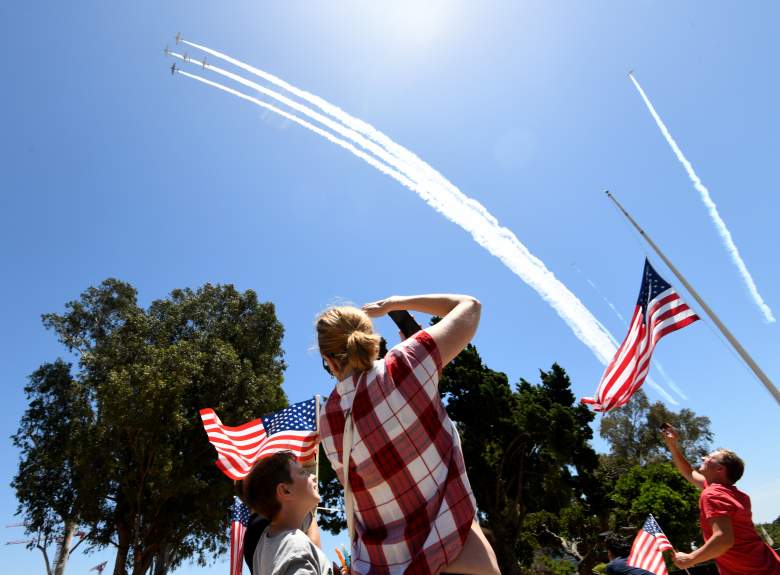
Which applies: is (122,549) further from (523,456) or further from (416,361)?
(416,361)

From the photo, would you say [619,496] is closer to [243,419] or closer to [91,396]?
[243,419]

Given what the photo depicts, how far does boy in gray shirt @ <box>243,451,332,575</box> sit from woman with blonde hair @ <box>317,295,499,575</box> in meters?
0.65

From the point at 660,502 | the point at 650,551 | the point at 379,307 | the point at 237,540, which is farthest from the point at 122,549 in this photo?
the point at 660,502

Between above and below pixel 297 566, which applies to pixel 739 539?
below

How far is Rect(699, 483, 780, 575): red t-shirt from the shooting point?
3.99m

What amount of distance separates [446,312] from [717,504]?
3.60 meters

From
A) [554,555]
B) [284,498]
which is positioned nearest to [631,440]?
[554,555]

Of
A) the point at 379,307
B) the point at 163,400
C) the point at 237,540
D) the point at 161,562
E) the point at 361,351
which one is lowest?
the point at 361,351

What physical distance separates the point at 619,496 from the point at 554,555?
7.46m

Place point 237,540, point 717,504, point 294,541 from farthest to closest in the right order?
point 237,540, point 717,504, point 294,541

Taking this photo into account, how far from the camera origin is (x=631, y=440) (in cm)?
4522

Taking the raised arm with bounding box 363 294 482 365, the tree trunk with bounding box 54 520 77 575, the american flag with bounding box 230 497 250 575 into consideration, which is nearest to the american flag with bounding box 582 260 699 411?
the raised arm with bounding box 363 294 482 365

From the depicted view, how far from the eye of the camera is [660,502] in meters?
29.4

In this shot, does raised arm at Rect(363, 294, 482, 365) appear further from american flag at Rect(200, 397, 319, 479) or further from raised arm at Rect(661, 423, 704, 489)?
american flag at Rect(200, 397, 319, 479)
